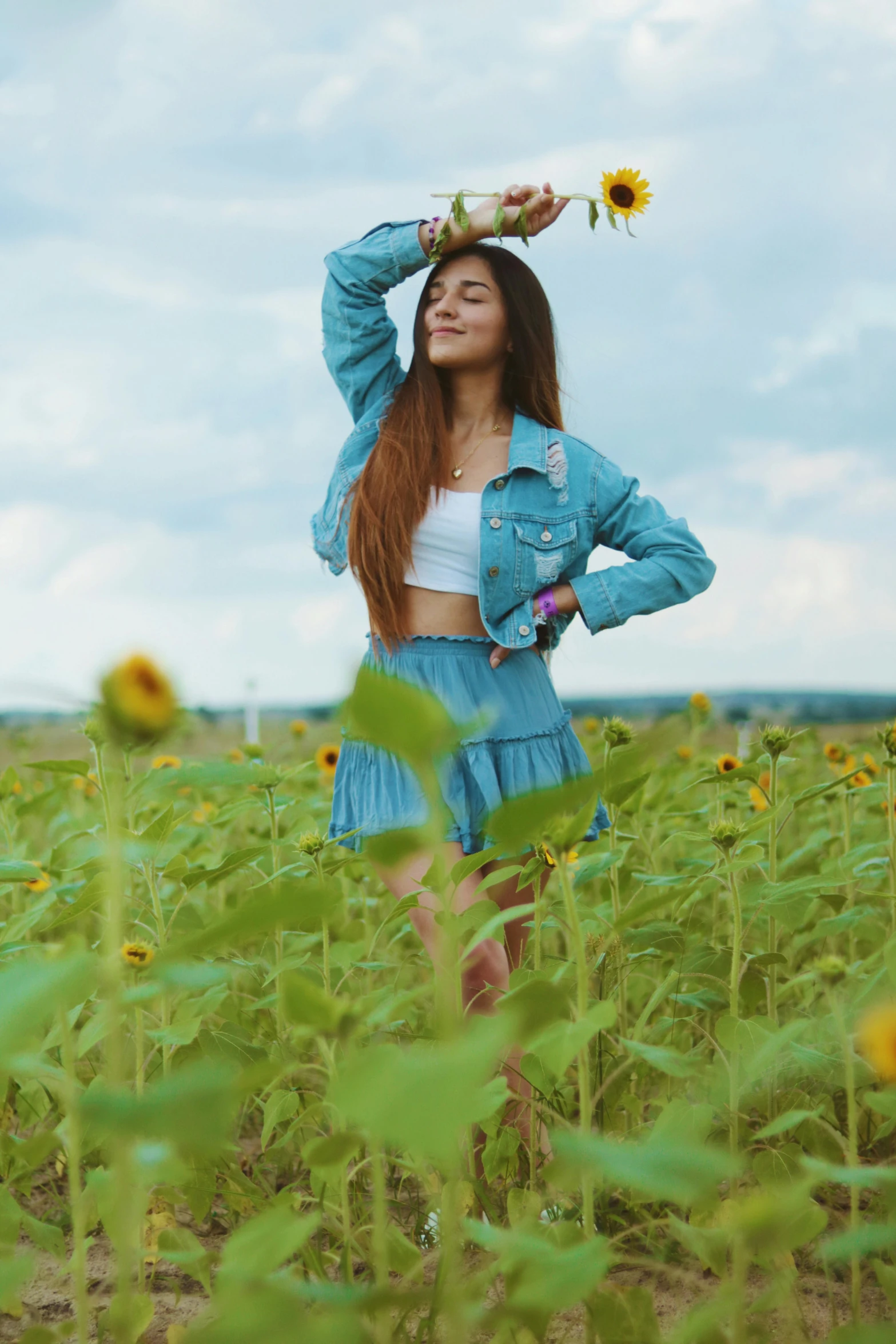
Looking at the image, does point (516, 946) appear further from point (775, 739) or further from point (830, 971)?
point (830, 971)

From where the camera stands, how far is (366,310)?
203cm

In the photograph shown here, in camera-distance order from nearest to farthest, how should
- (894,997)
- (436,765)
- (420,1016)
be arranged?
(436,765) → (894,997) → (420,1016)

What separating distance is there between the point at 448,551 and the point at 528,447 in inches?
8.4

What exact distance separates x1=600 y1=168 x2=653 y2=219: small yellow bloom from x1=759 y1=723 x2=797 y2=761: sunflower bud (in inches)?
37.7

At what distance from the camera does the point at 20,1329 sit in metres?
1.17

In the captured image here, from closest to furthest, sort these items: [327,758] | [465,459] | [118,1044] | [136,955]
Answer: [118,1044], [136,955], [465,459], [327,758]

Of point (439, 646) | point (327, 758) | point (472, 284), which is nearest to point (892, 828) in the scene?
point (439, 646)

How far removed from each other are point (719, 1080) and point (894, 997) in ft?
0.77

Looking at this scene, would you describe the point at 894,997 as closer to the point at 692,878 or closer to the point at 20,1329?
the point at 692,878

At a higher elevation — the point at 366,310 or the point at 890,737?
the point at 366,310

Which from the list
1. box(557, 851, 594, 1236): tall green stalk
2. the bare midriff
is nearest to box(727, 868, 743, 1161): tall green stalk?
box(557, 851, 594, 1236): tall green stalk

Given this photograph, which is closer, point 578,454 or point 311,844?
point 311,844

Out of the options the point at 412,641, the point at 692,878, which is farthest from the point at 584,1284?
the point at 412,641

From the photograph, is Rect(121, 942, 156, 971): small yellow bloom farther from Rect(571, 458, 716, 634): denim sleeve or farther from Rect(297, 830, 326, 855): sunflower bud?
Rect(571, 458, 716, 634): denim sleeve
